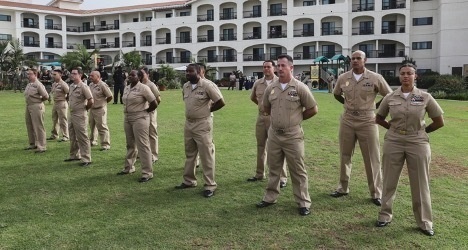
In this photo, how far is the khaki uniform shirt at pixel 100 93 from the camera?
33.7 feet

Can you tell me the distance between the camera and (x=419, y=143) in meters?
5.10

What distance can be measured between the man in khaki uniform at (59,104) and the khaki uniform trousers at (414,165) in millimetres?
7699

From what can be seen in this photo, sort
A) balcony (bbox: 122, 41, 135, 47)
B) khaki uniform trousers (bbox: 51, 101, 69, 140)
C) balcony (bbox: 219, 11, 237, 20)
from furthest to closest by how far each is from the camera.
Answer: balcony (bbox: 122, 41, 135, 47), balcony (bbox: 219, 11, 237, 20), khaki uniform trousers (bbox: 51, 101, 69, 140)

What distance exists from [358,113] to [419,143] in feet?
4.14

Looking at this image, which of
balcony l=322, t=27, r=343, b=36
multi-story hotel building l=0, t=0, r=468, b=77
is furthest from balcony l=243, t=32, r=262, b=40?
balcony l=322, t=27, r=343, b=36

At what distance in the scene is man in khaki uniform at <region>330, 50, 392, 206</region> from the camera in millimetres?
6223

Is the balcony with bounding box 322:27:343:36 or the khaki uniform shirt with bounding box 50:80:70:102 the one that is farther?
the balcony with bounding box 322:27:343:36

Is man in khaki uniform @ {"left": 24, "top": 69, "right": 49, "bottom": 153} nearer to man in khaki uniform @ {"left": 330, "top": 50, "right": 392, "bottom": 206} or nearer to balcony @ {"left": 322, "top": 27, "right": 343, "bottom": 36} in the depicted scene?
man in khaki uniform @ {"left": 330, "top": 50, "right": 392, "bottom": 206}

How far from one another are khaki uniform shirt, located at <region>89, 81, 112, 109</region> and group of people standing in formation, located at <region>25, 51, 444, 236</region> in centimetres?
131

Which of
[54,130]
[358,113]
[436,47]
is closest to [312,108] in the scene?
[358,113]

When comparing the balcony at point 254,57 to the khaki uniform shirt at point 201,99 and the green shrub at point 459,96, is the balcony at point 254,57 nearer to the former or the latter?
the green shrub at point 459,96

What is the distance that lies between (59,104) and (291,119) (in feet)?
23.7

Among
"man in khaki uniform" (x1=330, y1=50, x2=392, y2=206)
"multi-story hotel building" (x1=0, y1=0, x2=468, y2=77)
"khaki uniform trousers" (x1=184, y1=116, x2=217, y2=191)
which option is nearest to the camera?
"man in khaki uniform" (x1=330, y1=50, x2=392, y2=206)

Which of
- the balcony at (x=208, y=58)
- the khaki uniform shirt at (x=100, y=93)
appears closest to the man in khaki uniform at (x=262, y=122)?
the khaki uniform shirt at (x=100, y=93)
